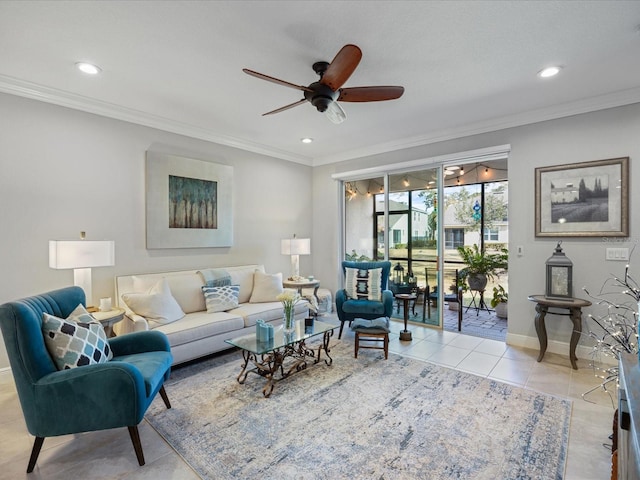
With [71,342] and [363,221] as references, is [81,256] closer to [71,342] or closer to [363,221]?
[71,342]

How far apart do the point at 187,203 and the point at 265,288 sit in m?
1.48

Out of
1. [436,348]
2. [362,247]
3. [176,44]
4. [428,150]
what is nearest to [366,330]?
[436,348]

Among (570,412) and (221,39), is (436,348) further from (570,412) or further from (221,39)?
(221,39)

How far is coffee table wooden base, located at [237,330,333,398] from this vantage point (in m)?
2.82

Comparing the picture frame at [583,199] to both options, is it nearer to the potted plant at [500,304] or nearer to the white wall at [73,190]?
the potted plant at [500,304]

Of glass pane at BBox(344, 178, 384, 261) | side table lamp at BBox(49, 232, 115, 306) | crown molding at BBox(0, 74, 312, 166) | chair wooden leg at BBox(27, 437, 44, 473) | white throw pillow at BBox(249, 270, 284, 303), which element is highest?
crown molding at BBox(0, 74, 312, 166)

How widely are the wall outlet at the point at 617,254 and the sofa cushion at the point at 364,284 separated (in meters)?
2.37

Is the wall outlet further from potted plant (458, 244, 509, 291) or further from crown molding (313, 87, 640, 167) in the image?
potted plant (458, 244, 509, 291)

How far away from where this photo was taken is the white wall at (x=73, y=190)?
2.95m

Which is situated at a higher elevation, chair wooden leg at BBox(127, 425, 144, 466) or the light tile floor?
chair wooden leg at BBox(127, 425, 144, 466)

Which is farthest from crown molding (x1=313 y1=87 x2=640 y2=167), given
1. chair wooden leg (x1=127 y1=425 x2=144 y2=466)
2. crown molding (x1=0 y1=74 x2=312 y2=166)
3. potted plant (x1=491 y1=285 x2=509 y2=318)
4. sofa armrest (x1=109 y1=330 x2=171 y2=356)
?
chair wooden leg (x1=127 y1=425 x2=144 y2=466)

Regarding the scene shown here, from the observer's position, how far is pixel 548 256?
364 cm

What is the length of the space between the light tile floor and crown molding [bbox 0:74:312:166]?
8.48ft

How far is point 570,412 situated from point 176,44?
3.98 metres
